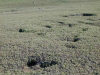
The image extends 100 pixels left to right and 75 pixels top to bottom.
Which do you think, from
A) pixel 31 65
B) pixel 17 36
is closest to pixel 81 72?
pixel 31 65

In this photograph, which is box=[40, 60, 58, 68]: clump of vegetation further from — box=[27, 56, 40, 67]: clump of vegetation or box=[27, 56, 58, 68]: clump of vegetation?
box=[27, 56, 40, 67]: clump of vegetation

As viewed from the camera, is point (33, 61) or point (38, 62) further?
point (33, 61)

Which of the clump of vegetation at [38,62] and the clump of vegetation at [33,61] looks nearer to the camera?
the clump of vegetation at [38,62]

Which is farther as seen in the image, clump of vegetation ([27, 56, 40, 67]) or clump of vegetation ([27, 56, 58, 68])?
clump of vegetation ([27, 56, 40, 67])

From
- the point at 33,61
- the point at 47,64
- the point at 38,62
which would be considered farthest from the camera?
the point at 33,61

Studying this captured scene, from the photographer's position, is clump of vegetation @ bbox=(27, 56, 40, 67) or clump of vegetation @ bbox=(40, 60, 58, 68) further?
clump of vegetation @ bbox=(27, 56, 40, 67)

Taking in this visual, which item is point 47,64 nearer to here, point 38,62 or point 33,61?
point 38,62

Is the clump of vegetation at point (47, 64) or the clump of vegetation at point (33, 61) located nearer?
the clump of vegetation at point (47, 64)

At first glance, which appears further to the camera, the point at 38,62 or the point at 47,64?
the point at 38,62

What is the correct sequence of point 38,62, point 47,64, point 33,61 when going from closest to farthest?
point 47,64 → point 38,62 → point 33,61

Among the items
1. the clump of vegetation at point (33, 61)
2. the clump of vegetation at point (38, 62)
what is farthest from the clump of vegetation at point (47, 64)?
the clump of vegetation at point (33, 61)

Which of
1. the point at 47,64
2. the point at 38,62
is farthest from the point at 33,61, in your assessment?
the point at 47,64

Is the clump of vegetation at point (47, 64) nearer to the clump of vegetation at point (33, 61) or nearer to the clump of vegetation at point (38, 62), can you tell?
the clump of vegetation at point (38, 62)

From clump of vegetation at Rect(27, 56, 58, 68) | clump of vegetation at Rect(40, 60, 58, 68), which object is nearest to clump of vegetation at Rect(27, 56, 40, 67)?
clump of vegetation at Rect(27, 56, 58, 68)
